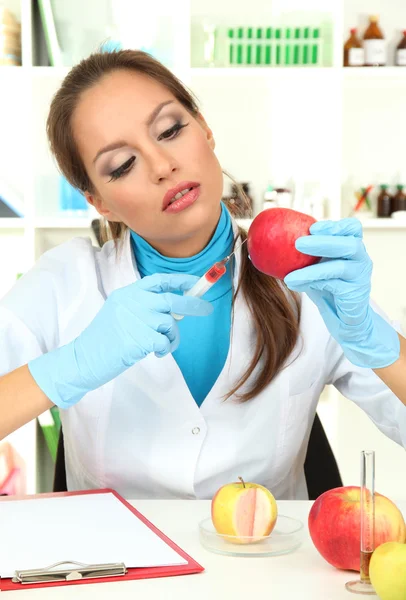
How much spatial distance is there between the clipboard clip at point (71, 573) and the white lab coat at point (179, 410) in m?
0.46

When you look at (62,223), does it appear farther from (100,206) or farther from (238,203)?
(100,206)

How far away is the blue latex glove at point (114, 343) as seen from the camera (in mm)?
1122

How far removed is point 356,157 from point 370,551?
7.51 ft

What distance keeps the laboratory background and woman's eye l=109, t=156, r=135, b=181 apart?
1.35 meters

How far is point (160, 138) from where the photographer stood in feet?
4.33

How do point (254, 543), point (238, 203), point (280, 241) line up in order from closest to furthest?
point (254, 543), point (280, 241), point (238, 203)

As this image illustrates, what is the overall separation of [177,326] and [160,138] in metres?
0.32

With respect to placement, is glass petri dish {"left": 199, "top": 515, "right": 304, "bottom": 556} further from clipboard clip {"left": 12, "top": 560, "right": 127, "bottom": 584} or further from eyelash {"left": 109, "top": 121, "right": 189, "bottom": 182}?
eyelash {"left": 109, "top": 121, "right": 189, "bottom": 182}

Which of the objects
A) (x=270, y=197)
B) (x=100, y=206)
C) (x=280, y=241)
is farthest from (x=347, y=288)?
(x=270, y=197)

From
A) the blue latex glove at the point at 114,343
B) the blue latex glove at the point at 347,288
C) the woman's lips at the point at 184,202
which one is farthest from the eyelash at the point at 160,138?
the blue latex glove at the point at 347,288

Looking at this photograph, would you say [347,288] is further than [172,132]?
No

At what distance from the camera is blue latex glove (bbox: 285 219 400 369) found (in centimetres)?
102

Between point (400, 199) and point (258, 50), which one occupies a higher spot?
point (258, 50)

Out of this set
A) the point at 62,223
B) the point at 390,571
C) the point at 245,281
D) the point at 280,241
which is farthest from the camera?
the point at 62,223
